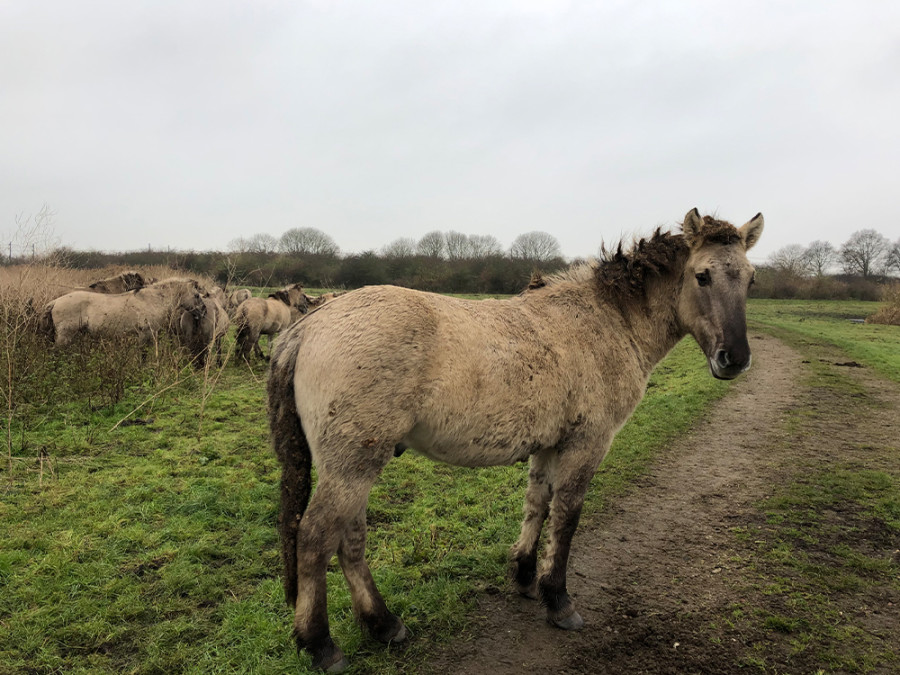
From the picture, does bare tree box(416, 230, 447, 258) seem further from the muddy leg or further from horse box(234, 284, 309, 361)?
the muddy leg

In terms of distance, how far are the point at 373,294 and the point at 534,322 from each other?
1328 mm

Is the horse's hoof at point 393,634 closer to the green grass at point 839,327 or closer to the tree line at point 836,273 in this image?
the green grass at point 839,327

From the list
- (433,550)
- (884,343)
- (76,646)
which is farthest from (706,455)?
(884,343)

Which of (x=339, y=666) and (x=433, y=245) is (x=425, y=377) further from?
(x=433, y=245)

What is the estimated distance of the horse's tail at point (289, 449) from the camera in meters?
3.07

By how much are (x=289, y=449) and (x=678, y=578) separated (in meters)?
3.70

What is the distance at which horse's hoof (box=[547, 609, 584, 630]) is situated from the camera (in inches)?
140

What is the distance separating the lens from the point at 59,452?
6656 mm

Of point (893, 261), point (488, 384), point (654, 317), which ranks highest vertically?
point (893, 261)

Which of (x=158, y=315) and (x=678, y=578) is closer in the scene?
(x=678, y=578)

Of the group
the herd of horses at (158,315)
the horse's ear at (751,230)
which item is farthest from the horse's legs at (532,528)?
the herd of horses at (158,315)

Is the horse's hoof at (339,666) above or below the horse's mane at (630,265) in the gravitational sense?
below

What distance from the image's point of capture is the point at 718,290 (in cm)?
363

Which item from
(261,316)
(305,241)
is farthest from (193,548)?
(305,241)
